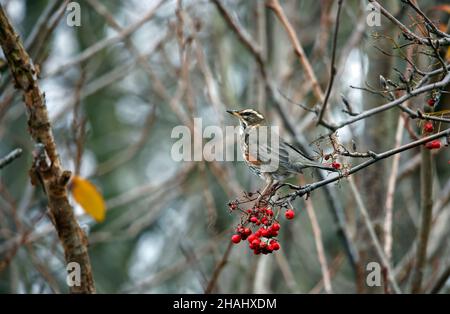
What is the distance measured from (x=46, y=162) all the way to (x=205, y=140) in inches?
203

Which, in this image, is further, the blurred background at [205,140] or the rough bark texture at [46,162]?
the blurred background at [205,140]

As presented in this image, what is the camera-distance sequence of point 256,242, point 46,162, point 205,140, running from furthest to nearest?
point 205,140, point 46,162, point 256,242

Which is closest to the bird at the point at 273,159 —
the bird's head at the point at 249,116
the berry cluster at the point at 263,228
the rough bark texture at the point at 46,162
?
the bird's head at the point at 249,116

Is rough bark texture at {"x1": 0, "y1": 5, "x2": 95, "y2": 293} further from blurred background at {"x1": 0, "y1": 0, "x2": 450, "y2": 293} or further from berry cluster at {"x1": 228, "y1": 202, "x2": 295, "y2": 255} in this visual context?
berry cluster at {"x1": 228, "y1": 202, "x2": 295, "y2": 255}

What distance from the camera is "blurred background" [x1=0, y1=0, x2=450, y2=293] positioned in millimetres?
6438

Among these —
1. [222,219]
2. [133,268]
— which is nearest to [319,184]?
[222,219]

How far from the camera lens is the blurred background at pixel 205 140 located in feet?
21.1

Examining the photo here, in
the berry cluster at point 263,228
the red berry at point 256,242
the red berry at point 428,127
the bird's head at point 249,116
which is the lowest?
the red berry at point 256,242

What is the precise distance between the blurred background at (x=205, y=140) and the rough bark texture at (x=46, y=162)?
61 cm

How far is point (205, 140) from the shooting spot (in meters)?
9.55

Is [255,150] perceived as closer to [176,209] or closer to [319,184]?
A: [319,184]

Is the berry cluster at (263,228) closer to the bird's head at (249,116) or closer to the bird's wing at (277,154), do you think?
the bird's wing at (277,154)

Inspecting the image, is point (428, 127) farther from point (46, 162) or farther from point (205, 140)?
point (205, 140)

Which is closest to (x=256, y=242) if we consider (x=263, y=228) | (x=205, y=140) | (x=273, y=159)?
(x=263, y=228)
